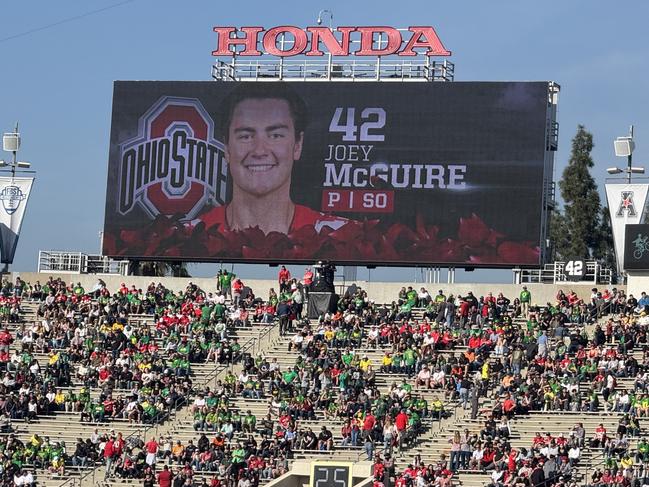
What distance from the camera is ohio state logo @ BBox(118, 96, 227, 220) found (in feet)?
180

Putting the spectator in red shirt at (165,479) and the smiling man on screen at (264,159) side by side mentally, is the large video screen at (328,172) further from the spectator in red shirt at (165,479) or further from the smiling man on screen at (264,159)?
the spectator in red shirt at (165,479)

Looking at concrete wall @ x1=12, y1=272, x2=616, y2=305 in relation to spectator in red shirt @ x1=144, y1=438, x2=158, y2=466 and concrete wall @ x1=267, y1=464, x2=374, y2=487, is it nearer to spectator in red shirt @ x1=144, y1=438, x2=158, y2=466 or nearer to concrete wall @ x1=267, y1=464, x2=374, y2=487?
spectator in red shirt @ x1=144, y1=438, x2=158, y2=466

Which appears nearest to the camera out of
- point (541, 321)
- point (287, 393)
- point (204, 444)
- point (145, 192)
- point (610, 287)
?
point (204, 444)

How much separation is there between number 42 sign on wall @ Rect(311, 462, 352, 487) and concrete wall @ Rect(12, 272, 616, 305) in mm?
17411

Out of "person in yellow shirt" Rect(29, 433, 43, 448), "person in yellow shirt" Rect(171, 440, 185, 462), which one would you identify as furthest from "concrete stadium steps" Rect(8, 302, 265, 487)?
"person in yellow shirt" Rect(171, 440, 185, 462)

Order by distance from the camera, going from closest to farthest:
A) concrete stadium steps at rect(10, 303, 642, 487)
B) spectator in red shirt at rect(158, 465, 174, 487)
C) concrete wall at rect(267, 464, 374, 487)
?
concrete wall at rect(267, 464, 374, 487) < spectator in red shirt at rect(158, 465, 174, 487) < concrete stadium steps at rect(10, 303, 642, 487)

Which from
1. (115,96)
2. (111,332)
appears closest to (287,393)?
(111,332)

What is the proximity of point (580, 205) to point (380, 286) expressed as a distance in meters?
27.0

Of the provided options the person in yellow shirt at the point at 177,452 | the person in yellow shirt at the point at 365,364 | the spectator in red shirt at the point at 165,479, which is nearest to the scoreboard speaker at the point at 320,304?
the person in yellow shirt at the point at 365,364

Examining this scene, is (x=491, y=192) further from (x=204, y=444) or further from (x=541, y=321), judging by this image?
(x=204, y=444)

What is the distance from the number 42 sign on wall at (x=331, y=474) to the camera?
34.9 metres

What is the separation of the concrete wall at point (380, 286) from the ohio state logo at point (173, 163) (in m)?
2.11

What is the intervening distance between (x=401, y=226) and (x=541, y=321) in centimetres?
678

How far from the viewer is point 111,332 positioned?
50.1 metres
